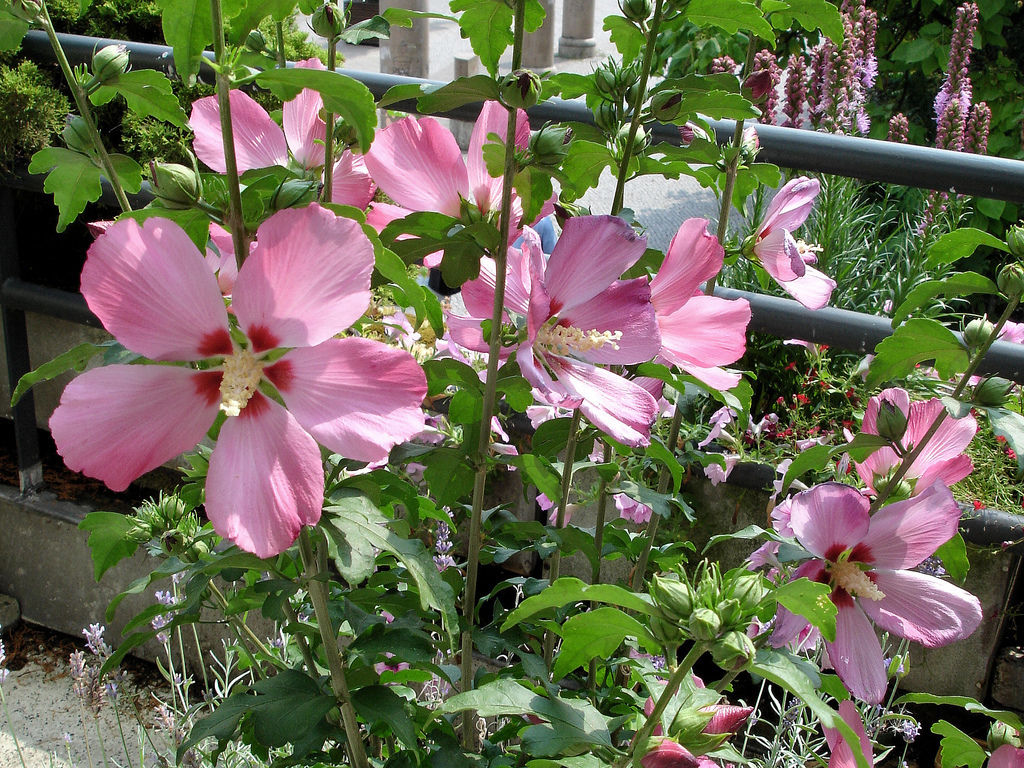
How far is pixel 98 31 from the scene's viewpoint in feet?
7.79

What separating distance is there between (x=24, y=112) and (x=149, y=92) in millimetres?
1577

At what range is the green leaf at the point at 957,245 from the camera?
0.86 metres

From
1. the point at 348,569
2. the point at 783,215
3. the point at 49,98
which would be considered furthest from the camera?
the point at 49,98

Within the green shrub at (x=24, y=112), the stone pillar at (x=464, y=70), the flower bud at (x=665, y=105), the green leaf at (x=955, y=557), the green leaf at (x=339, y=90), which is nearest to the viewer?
the green leaf at (x=339, y=90)

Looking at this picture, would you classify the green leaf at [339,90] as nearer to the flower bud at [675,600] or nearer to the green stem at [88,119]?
the green stem at [88,119]

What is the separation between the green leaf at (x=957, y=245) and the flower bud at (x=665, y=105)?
10.3 inches

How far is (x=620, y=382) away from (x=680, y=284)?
0.10 metres

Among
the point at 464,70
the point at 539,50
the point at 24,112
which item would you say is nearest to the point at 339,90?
the point at 24,112

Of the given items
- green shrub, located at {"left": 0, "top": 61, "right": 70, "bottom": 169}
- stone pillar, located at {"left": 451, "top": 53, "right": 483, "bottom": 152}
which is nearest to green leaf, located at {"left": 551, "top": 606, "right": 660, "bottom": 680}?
green shrub, located at {"left": 0, "top": 61, "right": 70, "bottom": 169}

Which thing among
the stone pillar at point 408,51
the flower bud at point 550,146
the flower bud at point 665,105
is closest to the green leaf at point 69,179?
the flower bud at point 550,146

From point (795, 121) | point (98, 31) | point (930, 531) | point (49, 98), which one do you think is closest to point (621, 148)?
point (930, 531)

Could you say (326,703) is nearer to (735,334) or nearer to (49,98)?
(735,334)

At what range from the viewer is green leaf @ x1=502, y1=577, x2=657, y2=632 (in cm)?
62

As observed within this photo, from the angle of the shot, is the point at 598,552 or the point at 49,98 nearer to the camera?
the point at 598,552
